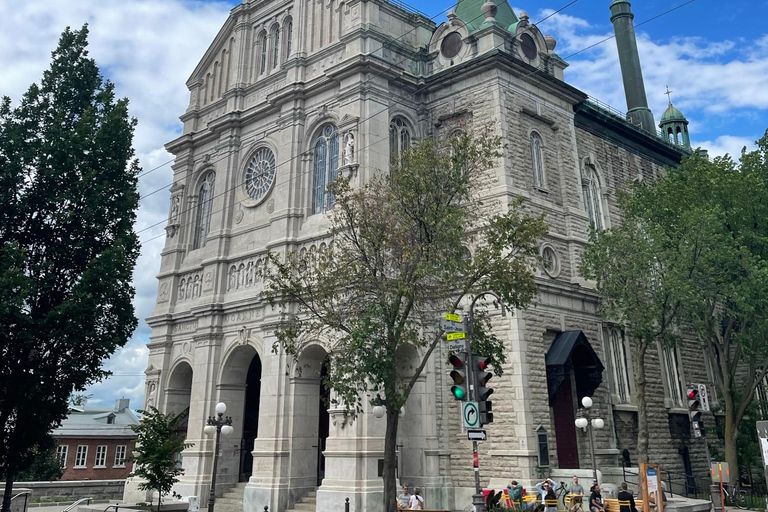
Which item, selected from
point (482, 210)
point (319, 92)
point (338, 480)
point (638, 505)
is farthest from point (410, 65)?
point (638, 505)

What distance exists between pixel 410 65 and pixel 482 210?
902cm

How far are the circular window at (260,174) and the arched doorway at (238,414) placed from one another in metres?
7.65

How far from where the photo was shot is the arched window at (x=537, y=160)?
27.8 meters

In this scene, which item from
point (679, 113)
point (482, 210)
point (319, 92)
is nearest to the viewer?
point (482, 210)

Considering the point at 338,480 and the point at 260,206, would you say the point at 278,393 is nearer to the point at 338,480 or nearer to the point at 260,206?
the point at 338,480

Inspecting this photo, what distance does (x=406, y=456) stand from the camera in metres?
24.6

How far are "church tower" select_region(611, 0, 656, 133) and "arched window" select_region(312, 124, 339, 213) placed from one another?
75.0ft

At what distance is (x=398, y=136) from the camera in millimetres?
29125

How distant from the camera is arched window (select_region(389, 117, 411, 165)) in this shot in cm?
2891

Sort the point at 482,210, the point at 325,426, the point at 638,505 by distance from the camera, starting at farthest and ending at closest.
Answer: the point at 325,426, the point at 482,210, the point at 638,505

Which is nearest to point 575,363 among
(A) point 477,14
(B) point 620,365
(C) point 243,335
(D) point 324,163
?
(B) point 620,365

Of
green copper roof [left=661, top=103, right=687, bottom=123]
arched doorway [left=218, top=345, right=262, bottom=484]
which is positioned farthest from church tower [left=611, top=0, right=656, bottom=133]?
arched doorway [left=218, top=345, right=262, bottom=484]

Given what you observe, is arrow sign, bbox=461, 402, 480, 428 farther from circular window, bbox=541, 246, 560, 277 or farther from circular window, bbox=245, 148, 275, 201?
circular window, bbox=245, 148, 275, 201

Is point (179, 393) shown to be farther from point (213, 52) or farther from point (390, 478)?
point (390, 478)
